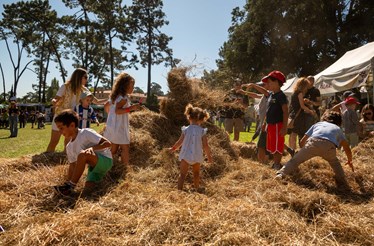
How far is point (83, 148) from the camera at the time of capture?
14.0 feet

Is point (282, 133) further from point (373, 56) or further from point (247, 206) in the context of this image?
point (373, 56)

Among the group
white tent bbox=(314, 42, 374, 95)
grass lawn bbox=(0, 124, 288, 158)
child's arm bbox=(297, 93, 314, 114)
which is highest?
white tent bbox=(314, 42, 374, 95)

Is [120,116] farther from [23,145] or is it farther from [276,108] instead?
[23,145]

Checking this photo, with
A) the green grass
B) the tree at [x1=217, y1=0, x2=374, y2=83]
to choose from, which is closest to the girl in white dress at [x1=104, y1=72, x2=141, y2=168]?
the green grass

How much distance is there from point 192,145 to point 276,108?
1849 millimetres

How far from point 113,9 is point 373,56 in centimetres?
3579

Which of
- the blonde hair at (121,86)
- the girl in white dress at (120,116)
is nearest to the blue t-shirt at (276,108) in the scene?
the girl in white dress at (120,116)

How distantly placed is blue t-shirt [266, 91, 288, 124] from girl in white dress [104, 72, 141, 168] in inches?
91.2

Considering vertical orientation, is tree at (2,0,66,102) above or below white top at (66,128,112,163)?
above

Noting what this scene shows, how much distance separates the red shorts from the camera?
18.5ft

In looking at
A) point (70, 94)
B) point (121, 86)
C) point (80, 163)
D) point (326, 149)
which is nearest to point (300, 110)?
point (326, 149)

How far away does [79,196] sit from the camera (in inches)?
151

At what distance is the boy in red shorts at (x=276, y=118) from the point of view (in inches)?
221

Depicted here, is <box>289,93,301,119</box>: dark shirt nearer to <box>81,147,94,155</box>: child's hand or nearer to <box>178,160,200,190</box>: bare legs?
<box>178,160,200,190</box>: bare legs
